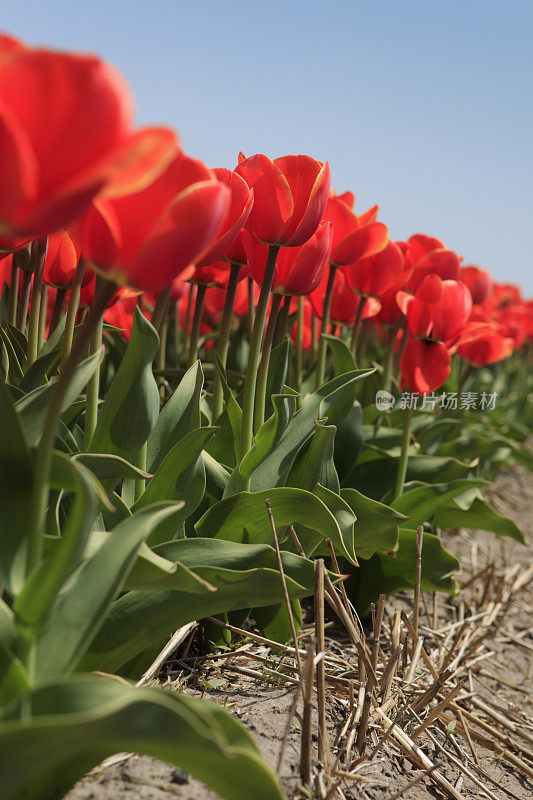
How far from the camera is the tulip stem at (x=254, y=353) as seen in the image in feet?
4.19

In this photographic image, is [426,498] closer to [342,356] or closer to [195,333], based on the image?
[342,356]

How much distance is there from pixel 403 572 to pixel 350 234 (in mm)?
907

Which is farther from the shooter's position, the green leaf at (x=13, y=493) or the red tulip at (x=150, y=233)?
the green leaf at (x=13, y=493)

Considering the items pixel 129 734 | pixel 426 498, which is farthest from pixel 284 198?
pixel 426 498

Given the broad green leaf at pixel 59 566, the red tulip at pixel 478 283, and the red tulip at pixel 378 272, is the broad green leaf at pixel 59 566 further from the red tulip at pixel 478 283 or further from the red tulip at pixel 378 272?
the red tulip at pixel 478 283

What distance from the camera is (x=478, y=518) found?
7.17ft

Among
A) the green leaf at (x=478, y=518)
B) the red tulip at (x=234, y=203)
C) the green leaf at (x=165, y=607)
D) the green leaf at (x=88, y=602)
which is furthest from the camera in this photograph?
the green leaf at (x=478, y=518)

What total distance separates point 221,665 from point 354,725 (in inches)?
12.2

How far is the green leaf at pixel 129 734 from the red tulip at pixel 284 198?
0.81 m

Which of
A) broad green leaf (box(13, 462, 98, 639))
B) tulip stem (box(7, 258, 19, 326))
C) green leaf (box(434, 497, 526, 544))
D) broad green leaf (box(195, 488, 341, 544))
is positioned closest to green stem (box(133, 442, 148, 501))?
broad green leaf (box(195, 488, 341, 544))

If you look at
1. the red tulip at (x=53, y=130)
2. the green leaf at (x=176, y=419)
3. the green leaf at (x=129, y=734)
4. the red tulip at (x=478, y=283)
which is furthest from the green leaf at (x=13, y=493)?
the red tulip at (x=478, y=283)

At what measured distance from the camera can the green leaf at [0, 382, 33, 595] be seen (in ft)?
2.68

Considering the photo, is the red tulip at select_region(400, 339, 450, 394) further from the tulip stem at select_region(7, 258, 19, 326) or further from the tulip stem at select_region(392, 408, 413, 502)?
the tulip stem at select_region(7, 258, 19, 326)

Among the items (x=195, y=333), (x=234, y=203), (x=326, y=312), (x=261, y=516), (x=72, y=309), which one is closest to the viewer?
(x=234, y=203)
